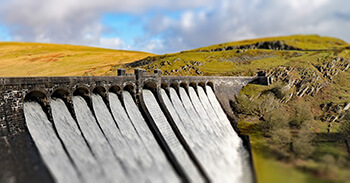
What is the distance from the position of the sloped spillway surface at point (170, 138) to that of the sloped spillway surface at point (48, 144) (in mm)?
15321

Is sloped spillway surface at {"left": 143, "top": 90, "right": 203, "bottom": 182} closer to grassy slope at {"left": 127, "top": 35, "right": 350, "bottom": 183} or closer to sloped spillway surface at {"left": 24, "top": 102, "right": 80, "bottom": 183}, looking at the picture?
grassy slope at {"left": 127, "top": 35, "right": 350, "bottom": 183}

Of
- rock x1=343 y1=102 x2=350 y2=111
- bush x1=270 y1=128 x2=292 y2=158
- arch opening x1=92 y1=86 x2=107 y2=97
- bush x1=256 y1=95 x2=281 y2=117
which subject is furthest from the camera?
rock x1=343 y1=102 x2=350 y2=111

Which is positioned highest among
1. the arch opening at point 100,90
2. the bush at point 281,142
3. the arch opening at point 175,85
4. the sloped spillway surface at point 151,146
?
the arch opening at point 100,90

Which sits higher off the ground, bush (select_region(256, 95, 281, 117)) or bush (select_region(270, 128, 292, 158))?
bush (select_region(256, 95, 281, 117))

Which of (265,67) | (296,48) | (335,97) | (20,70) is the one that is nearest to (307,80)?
(335,97)

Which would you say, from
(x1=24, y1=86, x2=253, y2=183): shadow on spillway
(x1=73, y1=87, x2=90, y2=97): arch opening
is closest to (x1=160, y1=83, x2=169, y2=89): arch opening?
(x1=24, y1=86, x2=253, y2=183): shadow on spillway

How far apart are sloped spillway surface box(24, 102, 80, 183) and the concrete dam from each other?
0.09 metres

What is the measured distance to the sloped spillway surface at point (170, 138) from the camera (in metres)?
31.0

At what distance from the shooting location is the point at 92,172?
914 inches

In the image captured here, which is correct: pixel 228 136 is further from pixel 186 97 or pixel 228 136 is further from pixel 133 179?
pixel 133 179

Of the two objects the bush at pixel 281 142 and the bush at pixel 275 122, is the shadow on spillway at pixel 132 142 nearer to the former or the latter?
the bush at pixel 281 142

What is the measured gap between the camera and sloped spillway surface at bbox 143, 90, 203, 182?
31.0 m

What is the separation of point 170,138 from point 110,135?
10.8 meters

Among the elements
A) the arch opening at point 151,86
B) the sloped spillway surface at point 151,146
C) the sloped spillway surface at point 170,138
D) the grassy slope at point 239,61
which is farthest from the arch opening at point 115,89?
the grassy slope at point 239,61
